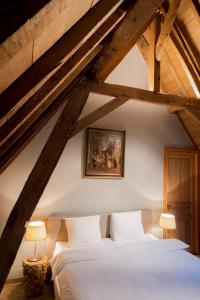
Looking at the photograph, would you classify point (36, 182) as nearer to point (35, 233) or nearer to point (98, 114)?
point (35, 233)

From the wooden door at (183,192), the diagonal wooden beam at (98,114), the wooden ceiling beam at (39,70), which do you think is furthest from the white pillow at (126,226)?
the wooden ceiling beam at (39,70)

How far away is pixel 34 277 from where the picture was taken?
9.11 feet

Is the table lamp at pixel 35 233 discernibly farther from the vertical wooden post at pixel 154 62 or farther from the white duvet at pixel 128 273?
the vertical wooden post at pixel 154 62

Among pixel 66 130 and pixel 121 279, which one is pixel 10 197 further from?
pixel 121 279

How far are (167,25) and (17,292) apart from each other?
4143 mm

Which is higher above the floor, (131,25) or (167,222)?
(131,25)

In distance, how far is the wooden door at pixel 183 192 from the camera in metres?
4.30

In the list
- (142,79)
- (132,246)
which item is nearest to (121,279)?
(132,246)

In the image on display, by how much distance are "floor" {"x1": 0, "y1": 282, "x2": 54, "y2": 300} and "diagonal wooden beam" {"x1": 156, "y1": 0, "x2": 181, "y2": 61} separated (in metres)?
3.66

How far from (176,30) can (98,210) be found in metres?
3.15

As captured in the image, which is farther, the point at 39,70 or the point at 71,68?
the point at 71,68

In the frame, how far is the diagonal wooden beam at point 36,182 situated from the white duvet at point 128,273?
72cm

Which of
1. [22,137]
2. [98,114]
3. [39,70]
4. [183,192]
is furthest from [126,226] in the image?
[39,70]

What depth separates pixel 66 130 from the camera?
2.31m
